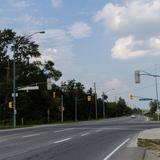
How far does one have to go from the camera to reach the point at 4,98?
3752 inches

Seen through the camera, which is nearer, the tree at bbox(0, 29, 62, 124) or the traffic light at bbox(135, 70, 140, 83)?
the traffic light at bbox(135, 70, 140, 83)

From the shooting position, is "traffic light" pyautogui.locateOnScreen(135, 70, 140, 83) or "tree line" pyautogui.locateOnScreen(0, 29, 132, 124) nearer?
"traffic light" pyautogui.locateOnScreen(135, 70, 140, 83)

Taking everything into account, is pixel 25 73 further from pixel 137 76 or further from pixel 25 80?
pixel 137 76

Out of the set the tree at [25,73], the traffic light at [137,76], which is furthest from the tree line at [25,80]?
the traffic light at [137,76]

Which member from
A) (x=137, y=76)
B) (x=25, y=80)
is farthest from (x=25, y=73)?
(x=137, y=76)

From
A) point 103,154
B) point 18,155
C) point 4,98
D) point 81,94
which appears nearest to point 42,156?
point 18,155

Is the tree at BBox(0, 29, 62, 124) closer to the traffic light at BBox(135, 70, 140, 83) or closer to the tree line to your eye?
the tree line

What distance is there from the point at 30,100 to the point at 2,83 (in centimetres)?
893

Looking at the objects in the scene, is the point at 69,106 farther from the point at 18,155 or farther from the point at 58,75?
the point at 18,155

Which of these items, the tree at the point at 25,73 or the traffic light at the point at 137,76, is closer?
the traffic light at the point at 137,76

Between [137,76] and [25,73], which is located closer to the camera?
[137,76]

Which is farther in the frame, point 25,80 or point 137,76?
point 25,80

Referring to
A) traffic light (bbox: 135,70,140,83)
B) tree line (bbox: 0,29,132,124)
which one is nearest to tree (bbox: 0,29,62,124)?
tree line (bbox: 0,29,132,124)

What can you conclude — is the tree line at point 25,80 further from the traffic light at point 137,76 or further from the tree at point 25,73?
the traffic light at point 137,76
